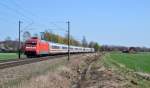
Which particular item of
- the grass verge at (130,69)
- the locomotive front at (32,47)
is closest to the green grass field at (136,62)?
the grass verge at (130,69)

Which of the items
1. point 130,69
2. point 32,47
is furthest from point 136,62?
point 130,69

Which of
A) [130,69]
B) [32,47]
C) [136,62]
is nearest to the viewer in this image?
[130,69]

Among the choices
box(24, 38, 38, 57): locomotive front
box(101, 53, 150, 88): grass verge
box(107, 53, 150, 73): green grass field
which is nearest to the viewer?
box(101, 53, 150, 88): grass verge

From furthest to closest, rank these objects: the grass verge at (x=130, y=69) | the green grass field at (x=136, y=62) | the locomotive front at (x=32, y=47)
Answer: the locomotive front at (x=32, y=47) < the green grass field at (x=136, y=62) < the grass verge at (x=130, y=69)

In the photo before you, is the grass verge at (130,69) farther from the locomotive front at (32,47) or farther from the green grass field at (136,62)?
the locomotive front at (32,47)

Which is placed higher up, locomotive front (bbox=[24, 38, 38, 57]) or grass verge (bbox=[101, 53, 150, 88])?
locomotive front (bbox=[24, 38, 38, 57])

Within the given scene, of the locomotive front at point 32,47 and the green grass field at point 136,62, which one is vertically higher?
the locomotive front at point 32,47

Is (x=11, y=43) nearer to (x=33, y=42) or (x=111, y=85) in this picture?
(x=33, y=42)

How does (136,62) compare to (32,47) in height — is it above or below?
below

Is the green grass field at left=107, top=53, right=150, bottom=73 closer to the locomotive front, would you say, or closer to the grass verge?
the grass verge

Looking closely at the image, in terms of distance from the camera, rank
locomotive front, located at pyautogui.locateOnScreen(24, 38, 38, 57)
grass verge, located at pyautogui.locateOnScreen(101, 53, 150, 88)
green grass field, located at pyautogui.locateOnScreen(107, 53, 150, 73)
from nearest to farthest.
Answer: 1. grass verge, located at pyautogui.locateOnScreen(101, 53, 150, 88)
2. green grass field, located at pyautogui.locateOnScreen(107, 53, 150, 73)
3. locomotive front, located at pyautogui.locateOnScreen(24, 38, 38, 57)

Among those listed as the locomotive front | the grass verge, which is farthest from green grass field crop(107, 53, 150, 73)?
the locomotive front

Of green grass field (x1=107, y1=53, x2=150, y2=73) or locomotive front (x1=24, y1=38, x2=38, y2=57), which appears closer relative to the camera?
green grass field (x1=107, y1=53, x2=150, y2=73)

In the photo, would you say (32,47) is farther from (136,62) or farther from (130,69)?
(130,69)
